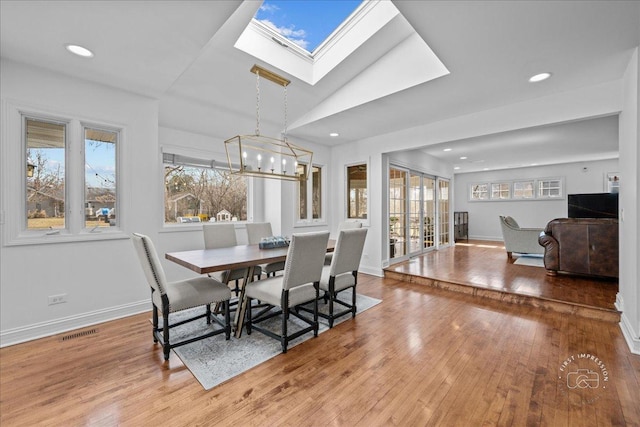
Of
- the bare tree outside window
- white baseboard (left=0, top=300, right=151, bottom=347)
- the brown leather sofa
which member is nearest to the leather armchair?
the brown leather sofa

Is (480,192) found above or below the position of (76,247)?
above

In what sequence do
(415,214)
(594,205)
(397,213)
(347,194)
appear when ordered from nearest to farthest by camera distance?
(594,205) < (347,194) < (397,213) < (415,214)

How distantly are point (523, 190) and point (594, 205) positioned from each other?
3.49m

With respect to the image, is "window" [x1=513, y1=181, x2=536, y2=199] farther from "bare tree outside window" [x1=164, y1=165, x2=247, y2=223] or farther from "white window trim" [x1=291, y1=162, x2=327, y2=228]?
"bare tree outside window" [x1=164, y1=165, x2=247, y2=223]

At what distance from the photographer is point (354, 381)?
1.94 metres

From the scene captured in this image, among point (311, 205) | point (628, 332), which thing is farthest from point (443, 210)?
point (628, 332)

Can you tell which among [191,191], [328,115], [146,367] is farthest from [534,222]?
[146,367]

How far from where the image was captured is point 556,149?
6098 mm

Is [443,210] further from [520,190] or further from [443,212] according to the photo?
[520,190]

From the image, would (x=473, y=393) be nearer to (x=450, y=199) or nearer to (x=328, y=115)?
(x=328, y=115)

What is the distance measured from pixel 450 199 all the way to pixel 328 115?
5.45m

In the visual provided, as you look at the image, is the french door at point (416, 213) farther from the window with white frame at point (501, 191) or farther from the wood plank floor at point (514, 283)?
the window with white frame at point (501, 191)

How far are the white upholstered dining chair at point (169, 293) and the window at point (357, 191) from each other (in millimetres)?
3314

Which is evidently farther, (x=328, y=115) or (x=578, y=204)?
(x=578, y=204)
